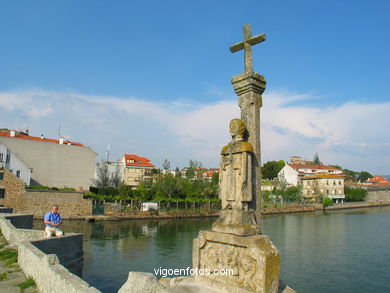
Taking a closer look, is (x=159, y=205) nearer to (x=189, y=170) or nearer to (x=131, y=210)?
(x=131, y=210)

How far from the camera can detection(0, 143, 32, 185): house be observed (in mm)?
39656

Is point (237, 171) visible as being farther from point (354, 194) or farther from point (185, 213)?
point (354, 194)

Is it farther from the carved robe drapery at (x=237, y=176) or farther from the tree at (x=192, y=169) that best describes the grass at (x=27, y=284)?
the tree at (x=192, y=169)

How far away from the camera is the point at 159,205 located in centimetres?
4716

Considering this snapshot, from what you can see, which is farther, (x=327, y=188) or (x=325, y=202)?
(x=327, y=188)

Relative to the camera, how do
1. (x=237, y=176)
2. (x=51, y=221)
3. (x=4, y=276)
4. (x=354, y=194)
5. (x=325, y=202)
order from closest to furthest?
(x=237, y=176), (x=4, y=276), (x=51, y=221), (x=325, y=202), (x=354, y=194)

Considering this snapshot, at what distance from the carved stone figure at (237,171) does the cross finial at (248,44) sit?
1.87 meters

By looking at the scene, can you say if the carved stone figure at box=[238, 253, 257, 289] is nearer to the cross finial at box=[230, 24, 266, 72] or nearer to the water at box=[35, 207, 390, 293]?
the cross finial at box=[230, 24, 266, 72]

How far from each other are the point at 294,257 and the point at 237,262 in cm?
1640

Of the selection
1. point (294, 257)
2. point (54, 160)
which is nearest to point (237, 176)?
point (294, 257)

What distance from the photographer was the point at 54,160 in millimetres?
47812

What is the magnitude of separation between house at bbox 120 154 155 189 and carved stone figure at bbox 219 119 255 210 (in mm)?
65106

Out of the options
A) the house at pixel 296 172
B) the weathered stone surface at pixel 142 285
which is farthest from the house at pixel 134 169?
the weathered stone surface at pixel 142 285

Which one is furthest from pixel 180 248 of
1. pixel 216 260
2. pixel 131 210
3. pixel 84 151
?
pixel 84 151
